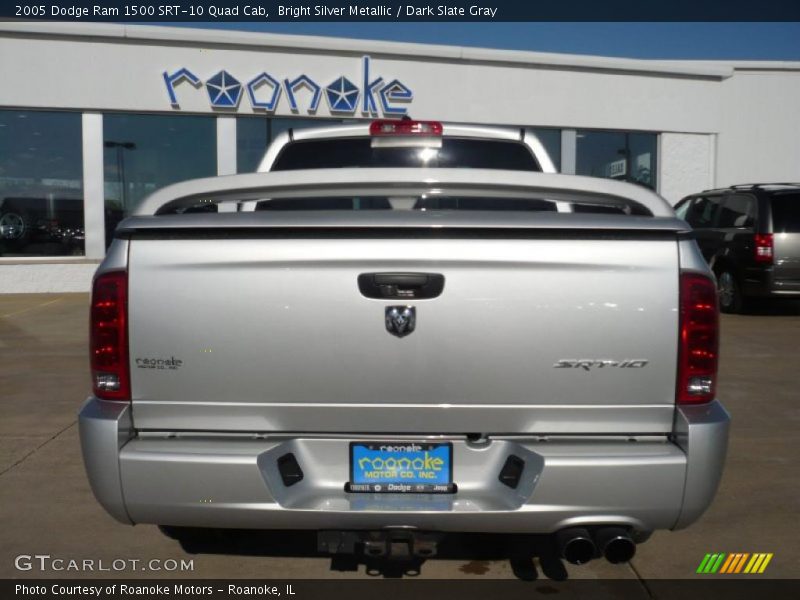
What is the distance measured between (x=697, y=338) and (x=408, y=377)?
0.96m

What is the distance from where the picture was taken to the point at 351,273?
8.79 feet

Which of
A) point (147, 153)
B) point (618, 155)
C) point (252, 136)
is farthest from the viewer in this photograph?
point (618, 155)

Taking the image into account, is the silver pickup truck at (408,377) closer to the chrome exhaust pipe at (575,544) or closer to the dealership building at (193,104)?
the chrome exhaust pipe at (575,544)

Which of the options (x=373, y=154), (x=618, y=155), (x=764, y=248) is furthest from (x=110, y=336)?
(x=618, y=155)

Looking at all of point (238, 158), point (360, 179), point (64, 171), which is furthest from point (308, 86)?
point (360, 179)

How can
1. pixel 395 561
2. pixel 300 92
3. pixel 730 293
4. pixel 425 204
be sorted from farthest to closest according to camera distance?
pixel 300 92 < pixel 730 293 < pixel 425 204 < pixel 395 561

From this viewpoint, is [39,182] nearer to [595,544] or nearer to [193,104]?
[193,104]

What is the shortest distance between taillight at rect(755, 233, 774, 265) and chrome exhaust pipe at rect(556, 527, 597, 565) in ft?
31.4

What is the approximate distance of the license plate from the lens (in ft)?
9.07

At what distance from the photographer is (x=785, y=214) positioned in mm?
11227

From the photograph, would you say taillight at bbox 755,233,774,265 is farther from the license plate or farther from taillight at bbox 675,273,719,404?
the license plate

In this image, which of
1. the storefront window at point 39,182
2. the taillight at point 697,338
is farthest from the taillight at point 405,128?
the storefront window at point 39,182

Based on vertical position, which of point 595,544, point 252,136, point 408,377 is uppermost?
point 252,136

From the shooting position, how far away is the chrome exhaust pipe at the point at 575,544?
2.73 meters
